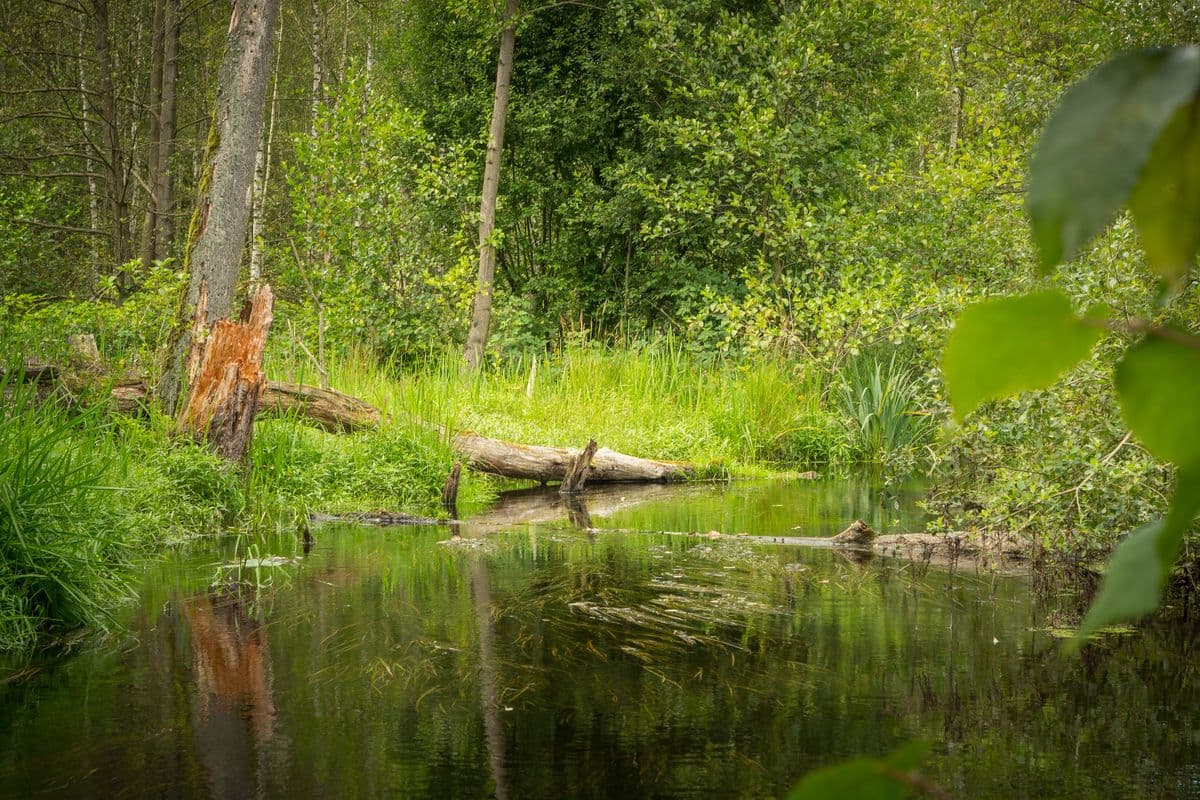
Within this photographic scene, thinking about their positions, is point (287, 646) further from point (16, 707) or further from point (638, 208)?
point (638, 208)

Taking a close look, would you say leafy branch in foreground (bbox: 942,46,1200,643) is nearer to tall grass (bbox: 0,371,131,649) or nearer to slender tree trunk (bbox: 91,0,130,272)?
tall grass (bbox: 0,371,131,649)

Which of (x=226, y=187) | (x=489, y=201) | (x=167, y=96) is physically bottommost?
(x=226, y=187)

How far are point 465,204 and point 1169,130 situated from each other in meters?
16.3

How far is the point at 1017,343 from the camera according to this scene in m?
0.33

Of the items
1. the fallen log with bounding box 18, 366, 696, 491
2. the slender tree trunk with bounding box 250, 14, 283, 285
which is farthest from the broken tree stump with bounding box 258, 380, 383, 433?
the slender tree trunk with bounding box 250, 14, 283, 285

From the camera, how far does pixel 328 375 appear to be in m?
10.9

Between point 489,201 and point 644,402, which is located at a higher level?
point 489,201

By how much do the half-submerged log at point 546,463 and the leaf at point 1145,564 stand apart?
9.27 meters

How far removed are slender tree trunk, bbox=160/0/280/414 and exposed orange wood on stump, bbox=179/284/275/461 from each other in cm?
47

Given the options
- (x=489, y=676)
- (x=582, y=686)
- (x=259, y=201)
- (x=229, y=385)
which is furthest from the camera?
(x=259, y=201)

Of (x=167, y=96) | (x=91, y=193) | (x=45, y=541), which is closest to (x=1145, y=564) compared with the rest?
(x=45, y=541)

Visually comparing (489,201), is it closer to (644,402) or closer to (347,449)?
(644,402)

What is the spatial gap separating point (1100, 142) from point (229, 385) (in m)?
7.53

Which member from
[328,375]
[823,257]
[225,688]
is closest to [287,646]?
[225,688]
